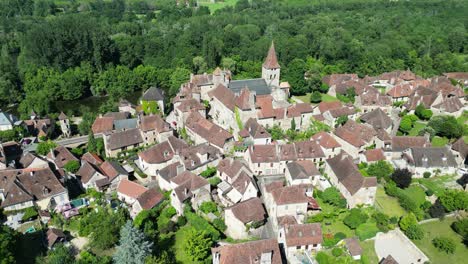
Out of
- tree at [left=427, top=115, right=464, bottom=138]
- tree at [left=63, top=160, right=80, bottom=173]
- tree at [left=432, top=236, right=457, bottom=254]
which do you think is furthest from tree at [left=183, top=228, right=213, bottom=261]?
tree at [left=427, top=115, right=464, bottom=138]

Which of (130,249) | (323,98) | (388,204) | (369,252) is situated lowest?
(369,252)

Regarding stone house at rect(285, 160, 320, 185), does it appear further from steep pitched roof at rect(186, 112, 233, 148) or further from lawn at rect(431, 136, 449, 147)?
lawn at rect(431, 136, 449, 147)

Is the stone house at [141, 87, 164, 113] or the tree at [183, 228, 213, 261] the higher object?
the stone house at [141, 87, 164, 113]

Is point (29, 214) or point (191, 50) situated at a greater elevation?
point (191, 50)

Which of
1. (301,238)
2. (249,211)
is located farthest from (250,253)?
(249,211)

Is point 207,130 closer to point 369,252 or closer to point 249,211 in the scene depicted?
point 249,211

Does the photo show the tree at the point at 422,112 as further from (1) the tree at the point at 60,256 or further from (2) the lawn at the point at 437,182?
(1) the tree at the point at 60,256

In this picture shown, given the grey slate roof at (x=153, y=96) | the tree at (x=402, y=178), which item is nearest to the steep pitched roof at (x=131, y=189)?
the grey slate roof at (x=153, y=96)
